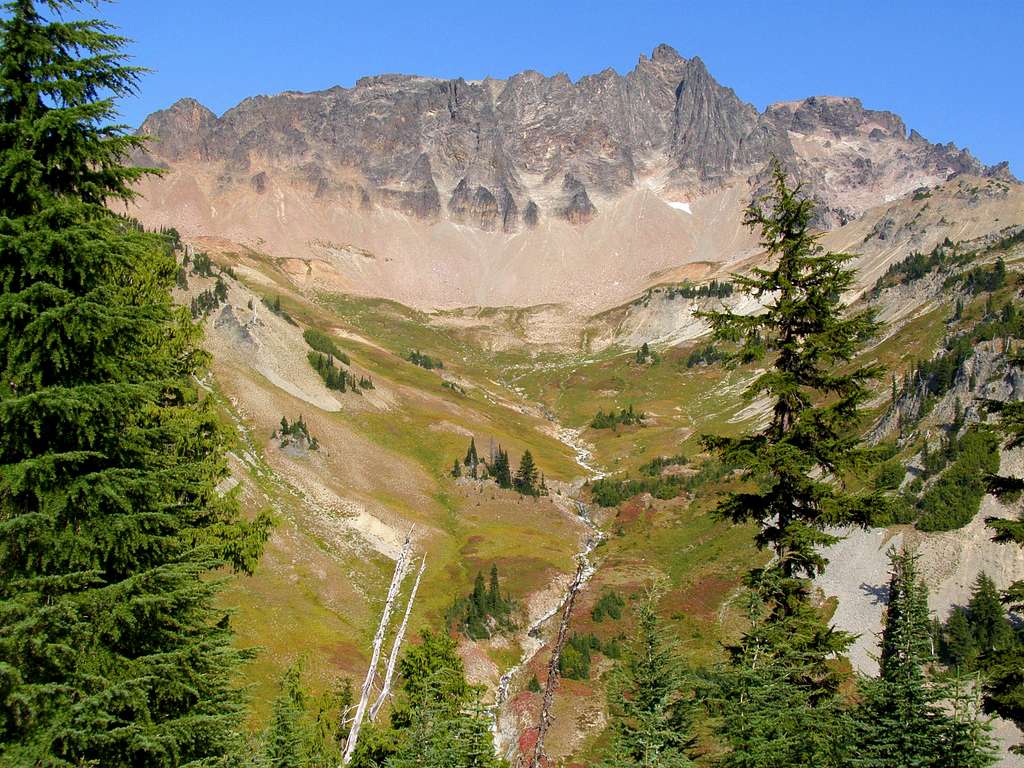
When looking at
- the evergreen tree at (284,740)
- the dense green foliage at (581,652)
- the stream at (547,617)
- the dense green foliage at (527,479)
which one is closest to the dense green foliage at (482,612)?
the stream at (547,617)

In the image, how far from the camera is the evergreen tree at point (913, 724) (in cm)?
1246

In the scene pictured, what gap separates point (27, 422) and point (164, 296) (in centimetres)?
1154

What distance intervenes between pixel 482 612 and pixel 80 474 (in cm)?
6839

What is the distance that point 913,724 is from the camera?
13172mm

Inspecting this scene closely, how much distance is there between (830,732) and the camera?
1478 centimetres

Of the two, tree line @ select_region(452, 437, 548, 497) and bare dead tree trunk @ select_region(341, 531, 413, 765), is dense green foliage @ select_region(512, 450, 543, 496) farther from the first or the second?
bare dead tree trunk @ select_region(341, 531, 413, 765)

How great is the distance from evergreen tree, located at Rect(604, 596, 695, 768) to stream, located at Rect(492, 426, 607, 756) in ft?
11.4

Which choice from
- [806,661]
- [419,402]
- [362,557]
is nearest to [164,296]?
[806,661]

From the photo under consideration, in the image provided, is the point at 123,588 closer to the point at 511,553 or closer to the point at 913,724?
the point at 913,724

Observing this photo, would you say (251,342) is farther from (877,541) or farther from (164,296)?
(164,296)

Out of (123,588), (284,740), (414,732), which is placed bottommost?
(284,740)

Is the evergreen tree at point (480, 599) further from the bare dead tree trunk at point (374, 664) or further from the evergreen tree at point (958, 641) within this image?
the bare dead tree trunk at point (374, 664)

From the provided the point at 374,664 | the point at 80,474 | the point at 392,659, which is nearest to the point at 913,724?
the point at 374,664

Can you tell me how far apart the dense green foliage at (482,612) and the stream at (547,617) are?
3163mm
